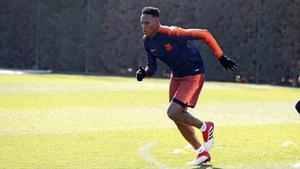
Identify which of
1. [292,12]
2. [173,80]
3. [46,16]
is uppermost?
[173,80]

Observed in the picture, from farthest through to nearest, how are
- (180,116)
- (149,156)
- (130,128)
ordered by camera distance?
(130,128) < (149,156) < (180,116)

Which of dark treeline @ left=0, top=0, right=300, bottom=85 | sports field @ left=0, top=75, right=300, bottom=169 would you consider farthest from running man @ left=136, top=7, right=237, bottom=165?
dark treeline @ left=0, top=0, right=300, bottom=85

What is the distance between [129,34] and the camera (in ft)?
104

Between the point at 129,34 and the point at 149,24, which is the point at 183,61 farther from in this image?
the point at 129,34

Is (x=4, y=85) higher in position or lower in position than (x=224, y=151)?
lower

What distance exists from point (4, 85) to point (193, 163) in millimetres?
15016

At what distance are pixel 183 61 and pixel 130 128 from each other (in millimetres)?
3710

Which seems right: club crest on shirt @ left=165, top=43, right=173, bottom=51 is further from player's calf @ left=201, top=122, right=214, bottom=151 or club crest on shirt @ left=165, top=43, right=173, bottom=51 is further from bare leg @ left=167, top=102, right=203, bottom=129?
player's calf @ left=201, top=122, right=214, bottom=151

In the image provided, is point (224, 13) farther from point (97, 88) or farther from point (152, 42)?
point (152, 42)

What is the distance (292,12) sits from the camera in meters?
25.9

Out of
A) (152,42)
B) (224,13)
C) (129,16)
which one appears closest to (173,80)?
(152,42)

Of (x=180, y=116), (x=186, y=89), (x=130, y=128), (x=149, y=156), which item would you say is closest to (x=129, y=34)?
(x=130, y=128)

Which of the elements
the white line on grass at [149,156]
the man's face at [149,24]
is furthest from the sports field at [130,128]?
the man's face at [149,24]

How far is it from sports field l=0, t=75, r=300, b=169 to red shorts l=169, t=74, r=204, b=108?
2.40ft
